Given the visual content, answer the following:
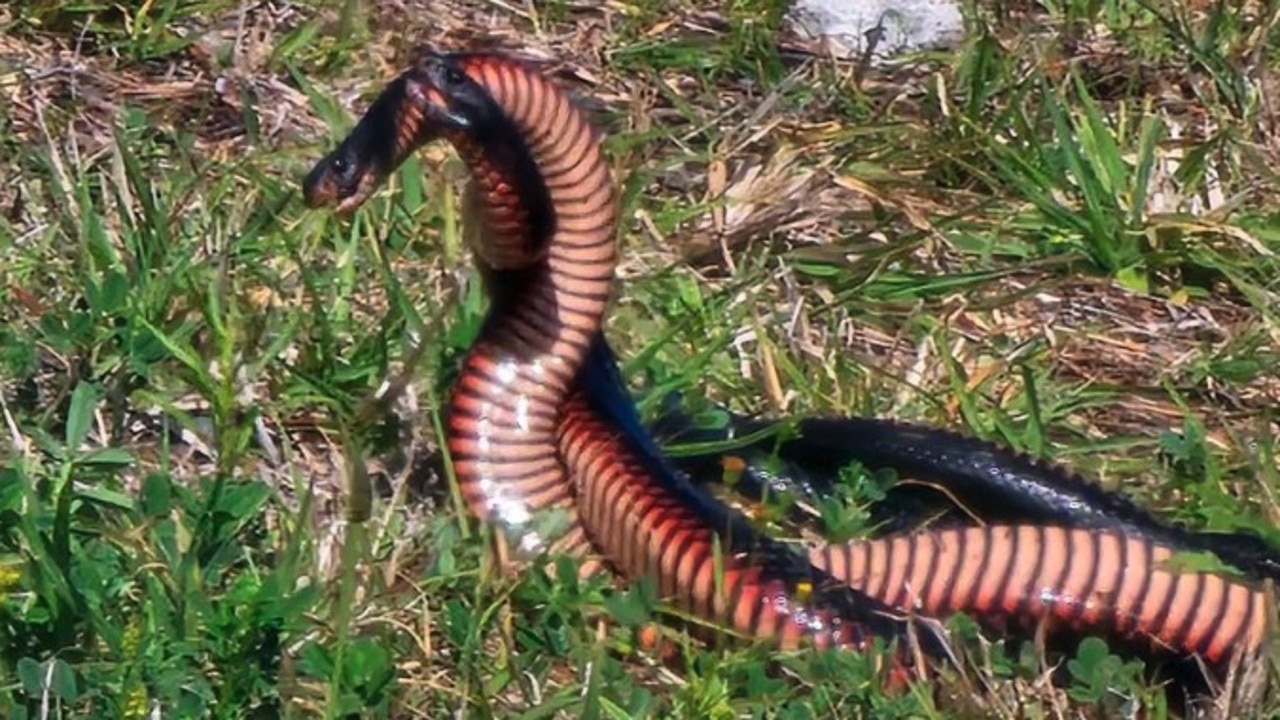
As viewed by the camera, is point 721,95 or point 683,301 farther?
point 721,95

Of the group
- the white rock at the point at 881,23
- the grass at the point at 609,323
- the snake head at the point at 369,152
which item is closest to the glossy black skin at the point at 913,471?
the grass at the point at 609,323

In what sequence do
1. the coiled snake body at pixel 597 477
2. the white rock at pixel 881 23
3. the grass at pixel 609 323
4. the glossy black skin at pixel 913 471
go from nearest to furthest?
the grass at pixel 609 323
the coiled snake body at pixel 597 477
the glossy black skin at pixel 913 471
the white rock at pixel 881 23

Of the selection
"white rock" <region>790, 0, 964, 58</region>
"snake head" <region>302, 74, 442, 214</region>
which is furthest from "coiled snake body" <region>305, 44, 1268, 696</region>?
"white rock" <region>790, 0, 964, 58</region>

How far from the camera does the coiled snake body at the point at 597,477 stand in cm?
343

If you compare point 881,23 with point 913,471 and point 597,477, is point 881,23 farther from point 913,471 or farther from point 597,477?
point 597,477

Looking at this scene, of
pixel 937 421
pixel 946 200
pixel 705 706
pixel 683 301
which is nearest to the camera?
pixel 705 706

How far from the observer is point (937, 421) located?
14.1 ft

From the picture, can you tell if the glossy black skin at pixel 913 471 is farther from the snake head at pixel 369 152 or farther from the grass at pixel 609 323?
A: the snake head at pixel 369 152

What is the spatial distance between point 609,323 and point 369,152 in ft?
3.50

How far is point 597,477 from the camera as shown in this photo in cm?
370

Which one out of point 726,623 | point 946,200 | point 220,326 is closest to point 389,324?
point 220,326

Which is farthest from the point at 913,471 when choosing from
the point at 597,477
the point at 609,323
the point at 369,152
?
the point at 369,152

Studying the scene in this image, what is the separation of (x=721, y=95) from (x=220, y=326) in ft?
5.44

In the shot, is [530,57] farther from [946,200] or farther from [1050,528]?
[1050,528]
